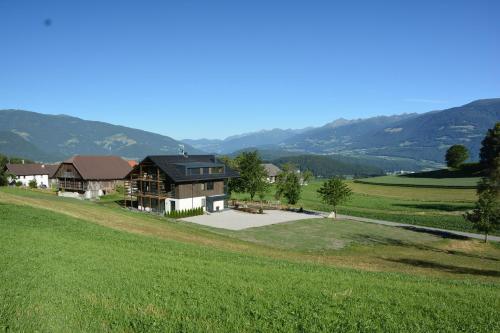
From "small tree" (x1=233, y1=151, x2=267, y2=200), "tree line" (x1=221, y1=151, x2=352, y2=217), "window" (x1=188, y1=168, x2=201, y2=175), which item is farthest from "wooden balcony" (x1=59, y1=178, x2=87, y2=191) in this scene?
"small tree" (x1=233, y1=151, x2=267, y2=200)

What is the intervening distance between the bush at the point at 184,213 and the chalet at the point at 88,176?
29942 mm

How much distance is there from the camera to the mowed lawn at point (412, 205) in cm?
5944

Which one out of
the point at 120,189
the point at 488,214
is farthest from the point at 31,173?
the point at 488,214

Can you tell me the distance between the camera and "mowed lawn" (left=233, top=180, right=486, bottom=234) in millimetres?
59438

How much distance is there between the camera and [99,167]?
84.6 m

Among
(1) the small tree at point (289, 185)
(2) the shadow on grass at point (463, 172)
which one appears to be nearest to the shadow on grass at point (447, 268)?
(1) the small tree at point (289, 185)

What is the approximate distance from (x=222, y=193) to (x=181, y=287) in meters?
53.3

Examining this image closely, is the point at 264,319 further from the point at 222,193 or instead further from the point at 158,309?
Result: the point at 222,193

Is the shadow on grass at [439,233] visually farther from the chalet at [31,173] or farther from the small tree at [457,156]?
the chalet at [31,173]

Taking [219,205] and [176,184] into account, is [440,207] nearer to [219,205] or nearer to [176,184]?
[219,205]

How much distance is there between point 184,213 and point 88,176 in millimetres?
32994

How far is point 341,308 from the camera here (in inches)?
486

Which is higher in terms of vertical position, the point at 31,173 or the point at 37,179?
the point at 31,173

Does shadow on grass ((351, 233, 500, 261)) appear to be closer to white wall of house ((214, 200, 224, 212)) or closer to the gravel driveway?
the gravel driveway
